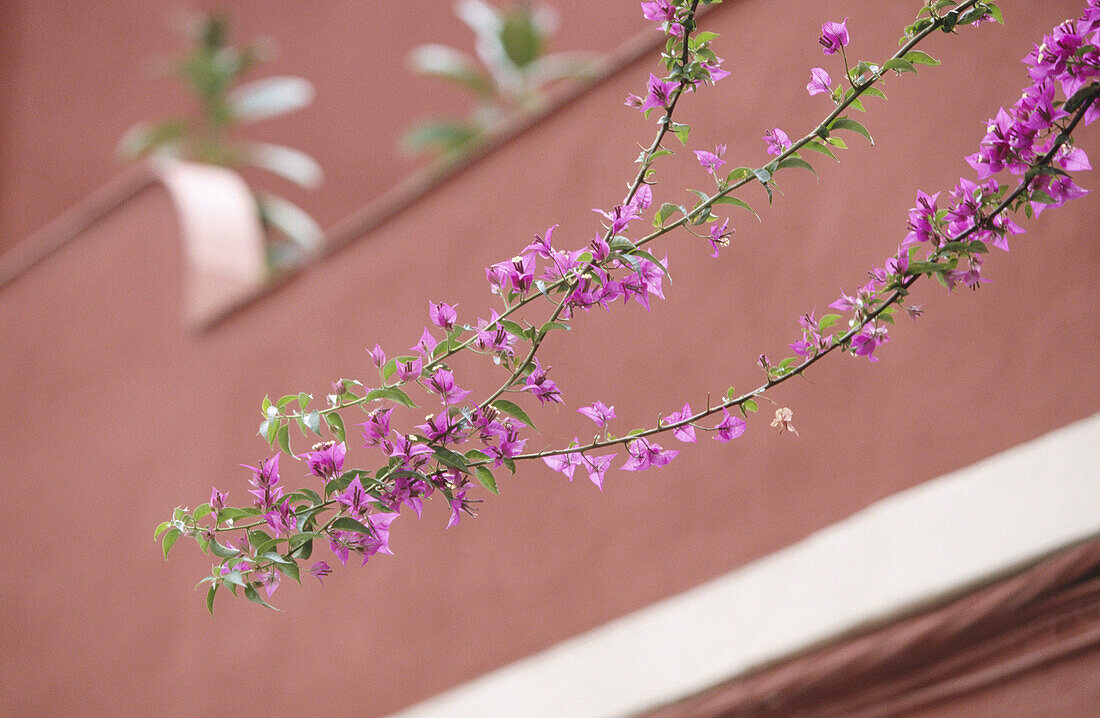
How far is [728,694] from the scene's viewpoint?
2459 millimetres

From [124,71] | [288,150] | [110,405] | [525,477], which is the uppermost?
[124,71]

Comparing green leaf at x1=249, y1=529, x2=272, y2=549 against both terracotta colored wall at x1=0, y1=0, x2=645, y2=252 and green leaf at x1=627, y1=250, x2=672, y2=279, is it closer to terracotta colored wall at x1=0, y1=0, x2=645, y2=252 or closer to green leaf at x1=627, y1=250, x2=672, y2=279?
green leaf at x1=627, y1=250, x2=672, y2=279

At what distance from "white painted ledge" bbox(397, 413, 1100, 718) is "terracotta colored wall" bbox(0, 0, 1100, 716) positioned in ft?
0.15

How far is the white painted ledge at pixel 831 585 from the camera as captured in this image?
6.98 ft

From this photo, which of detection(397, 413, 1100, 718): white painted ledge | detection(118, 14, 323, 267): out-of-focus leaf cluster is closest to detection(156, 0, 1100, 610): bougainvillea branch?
detection(397, 413, 1100, 718): white painted ledge

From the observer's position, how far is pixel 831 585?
7.83 feet

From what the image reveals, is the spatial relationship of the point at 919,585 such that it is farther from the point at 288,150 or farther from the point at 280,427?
the point at 288,150

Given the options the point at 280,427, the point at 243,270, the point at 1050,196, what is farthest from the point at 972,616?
the point at 243,270

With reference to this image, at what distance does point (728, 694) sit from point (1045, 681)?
0.58 meters

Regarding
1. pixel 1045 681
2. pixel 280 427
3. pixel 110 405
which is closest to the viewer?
pixel 280 427

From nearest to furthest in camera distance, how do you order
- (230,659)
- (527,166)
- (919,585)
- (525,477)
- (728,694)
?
(919,585), (728,694), (525,477), (527,166), (230,659)

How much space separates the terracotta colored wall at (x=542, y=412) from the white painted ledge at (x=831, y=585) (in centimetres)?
5

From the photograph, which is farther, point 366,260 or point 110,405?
point 110,405

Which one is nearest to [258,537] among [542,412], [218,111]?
[542,412]
